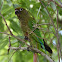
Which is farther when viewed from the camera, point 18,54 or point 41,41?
point 18,54

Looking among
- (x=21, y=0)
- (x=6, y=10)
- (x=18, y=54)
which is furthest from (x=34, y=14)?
(x=18, y=54)

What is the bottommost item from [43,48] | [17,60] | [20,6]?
[17,60]

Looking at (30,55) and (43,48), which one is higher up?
(43,48)

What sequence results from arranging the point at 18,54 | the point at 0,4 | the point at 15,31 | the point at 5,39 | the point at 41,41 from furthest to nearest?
1. the point at 18,54
2. the point at 15,31
3. the point at 41,41
4. the point at 5,39
5. the point at 0,4

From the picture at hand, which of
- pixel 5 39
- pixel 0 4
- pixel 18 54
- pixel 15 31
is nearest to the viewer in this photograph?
pixel 0 4

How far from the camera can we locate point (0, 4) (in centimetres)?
112

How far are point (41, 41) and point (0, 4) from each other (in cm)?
58

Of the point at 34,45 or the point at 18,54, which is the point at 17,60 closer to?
the point at 18,54

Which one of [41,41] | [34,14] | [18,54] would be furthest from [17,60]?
[34,14]

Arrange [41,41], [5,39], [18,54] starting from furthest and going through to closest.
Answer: [18,54] → [41,41] → [5,39]

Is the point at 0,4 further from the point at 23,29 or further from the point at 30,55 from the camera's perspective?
the point at 30,55

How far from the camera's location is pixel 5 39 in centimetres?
124

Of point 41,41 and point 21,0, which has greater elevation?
point 21,0

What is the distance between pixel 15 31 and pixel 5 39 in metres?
0.25
